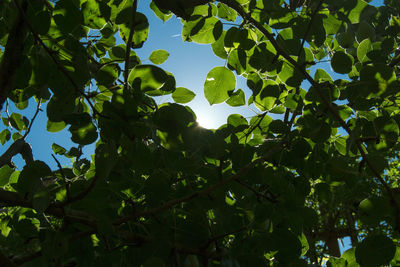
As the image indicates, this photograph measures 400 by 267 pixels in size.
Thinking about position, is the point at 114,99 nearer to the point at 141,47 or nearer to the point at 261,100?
the point at 141,47

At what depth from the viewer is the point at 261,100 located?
107cm

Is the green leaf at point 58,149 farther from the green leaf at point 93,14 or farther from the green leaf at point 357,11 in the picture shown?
the green leaf at point 357,11

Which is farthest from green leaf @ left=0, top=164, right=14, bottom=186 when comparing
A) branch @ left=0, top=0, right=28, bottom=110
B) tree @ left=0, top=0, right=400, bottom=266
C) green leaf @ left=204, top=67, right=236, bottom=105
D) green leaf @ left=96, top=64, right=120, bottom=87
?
green leaf @ left=204, top=67, right=236, bottom=105

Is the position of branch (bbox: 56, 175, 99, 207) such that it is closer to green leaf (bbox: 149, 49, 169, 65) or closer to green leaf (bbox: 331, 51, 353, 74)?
green leaf (bbox: 149, 49, 169, 65)

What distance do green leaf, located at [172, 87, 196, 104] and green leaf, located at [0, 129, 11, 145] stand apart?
1.13 m

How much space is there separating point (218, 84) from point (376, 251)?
2.19 ft

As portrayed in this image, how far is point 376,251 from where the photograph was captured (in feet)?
2.88

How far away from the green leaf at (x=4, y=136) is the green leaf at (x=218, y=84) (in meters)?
1.23

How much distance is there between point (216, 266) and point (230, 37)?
0.76 meters

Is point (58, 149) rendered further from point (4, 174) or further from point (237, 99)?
point (237, 99)

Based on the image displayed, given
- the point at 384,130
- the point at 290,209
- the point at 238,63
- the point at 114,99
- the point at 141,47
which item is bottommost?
the point at 290,209

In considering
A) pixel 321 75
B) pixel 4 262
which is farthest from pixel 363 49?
pixel 4 262

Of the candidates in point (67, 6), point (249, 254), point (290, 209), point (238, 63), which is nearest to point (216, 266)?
point (249, 254)

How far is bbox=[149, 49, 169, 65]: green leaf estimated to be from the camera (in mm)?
1183
